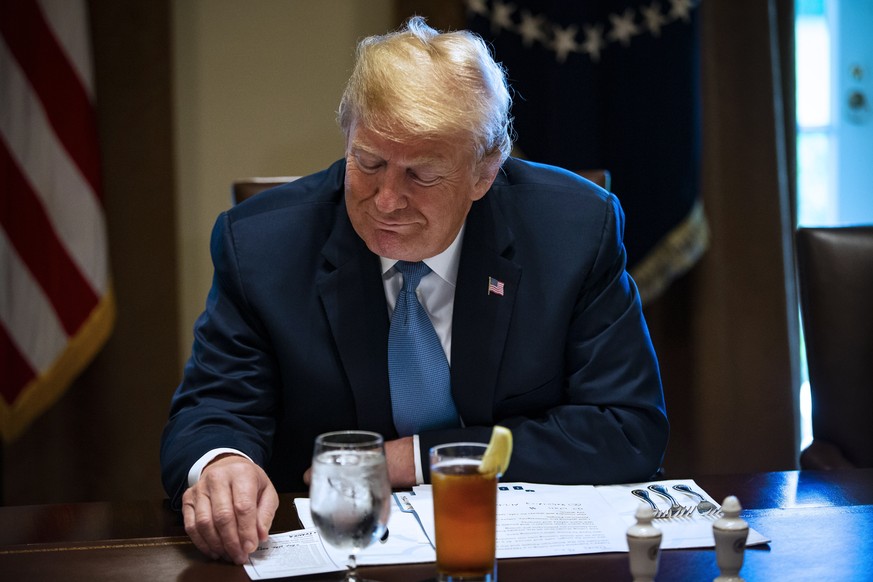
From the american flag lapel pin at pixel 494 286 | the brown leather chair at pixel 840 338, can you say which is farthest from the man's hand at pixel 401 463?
the brown leather chair at pixel 840 338

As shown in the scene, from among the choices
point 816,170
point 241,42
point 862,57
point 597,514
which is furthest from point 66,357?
point 862,57

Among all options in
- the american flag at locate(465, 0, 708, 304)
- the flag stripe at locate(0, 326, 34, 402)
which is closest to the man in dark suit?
the american flag at locate(465, 0, 708, 304)

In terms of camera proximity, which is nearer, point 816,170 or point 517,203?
point 517,203

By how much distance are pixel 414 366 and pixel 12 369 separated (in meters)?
1.72

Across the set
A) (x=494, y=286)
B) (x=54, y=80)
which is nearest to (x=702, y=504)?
(x=494, y=286)

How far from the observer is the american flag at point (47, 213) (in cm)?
292

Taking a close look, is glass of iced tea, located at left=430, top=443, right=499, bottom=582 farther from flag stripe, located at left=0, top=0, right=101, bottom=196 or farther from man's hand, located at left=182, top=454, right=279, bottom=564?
flag stripe, located at left=0, top=0, right=101, bottom=196

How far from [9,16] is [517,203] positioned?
1815 mm

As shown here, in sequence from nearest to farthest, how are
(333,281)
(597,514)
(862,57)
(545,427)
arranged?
(597,514)
(545,427)
(333,281)
(862,57)

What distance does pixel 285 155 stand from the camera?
3176 millimetres

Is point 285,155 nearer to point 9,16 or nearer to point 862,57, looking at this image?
point 9,16

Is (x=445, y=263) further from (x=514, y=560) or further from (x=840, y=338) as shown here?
(x=840, y=338)

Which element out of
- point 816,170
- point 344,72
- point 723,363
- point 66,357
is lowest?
point 723,363

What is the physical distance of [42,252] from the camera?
9.82 ft
